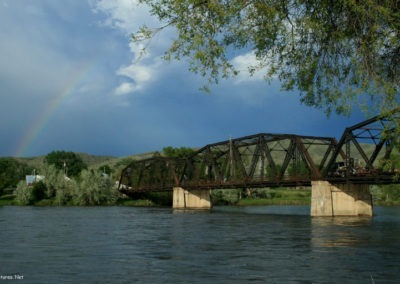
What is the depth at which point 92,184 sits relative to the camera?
108m

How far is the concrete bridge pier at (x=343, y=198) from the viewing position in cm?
6612

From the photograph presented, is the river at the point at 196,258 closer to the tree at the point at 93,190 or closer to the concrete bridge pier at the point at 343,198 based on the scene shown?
the concrete bridge pier at the point at 343,198

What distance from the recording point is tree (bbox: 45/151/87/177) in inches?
6727

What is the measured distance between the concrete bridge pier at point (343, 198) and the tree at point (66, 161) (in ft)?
391

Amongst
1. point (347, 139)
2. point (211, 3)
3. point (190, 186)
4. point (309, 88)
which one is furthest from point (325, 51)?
point (190, 186)

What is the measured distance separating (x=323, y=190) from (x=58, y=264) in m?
51.6

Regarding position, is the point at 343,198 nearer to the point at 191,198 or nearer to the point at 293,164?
the point at 293,164

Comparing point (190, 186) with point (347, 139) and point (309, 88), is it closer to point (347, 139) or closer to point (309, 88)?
point (347, 139)

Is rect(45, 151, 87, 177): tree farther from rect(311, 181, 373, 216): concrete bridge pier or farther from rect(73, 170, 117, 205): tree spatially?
rect(311, 181, 373, 216): concrete bridge pier

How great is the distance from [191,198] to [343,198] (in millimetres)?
44736

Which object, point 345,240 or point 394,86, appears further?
point 345,240

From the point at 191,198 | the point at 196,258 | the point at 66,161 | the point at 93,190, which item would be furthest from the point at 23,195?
the point at 196,258

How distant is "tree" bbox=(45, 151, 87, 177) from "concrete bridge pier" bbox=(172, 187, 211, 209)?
243 ft

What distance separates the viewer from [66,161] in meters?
172
